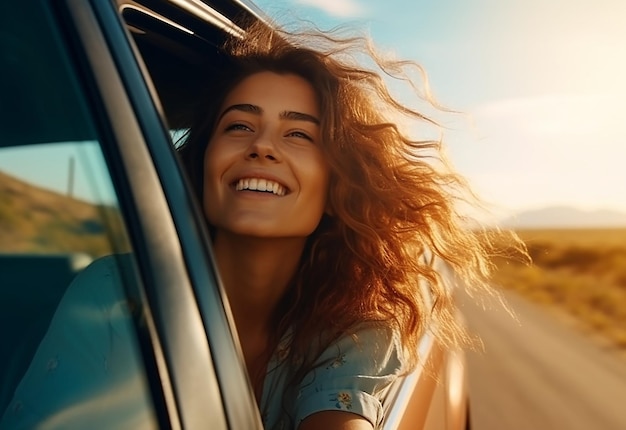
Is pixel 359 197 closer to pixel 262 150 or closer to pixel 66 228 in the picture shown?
pixel 262 150

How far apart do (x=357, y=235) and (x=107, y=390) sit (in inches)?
52.2

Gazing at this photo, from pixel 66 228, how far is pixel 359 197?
1.28m

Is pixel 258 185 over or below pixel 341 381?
over

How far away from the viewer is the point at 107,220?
1.32 meters

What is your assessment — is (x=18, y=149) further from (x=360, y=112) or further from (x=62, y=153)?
(x=360, y=112)

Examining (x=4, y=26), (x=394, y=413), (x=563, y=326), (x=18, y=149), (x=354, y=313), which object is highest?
(x=4, y=26)

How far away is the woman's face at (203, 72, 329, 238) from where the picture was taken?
2268 millimetres

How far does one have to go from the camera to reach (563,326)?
14188 mm

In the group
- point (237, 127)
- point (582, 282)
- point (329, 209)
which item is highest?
point (237, 127)

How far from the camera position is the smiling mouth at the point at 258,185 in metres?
2.26

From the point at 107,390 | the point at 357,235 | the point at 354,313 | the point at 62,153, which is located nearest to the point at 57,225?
the point at 62,153

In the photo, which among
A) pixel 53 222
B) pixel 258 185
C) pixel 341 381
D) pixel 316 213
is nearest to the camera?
pixel 53 222

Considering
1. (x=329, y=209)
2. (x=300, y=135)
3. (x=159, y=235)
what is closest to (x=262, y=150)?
(x=300, y=135)

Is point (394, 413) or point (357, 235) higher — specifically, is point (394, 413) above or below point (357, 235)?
below
